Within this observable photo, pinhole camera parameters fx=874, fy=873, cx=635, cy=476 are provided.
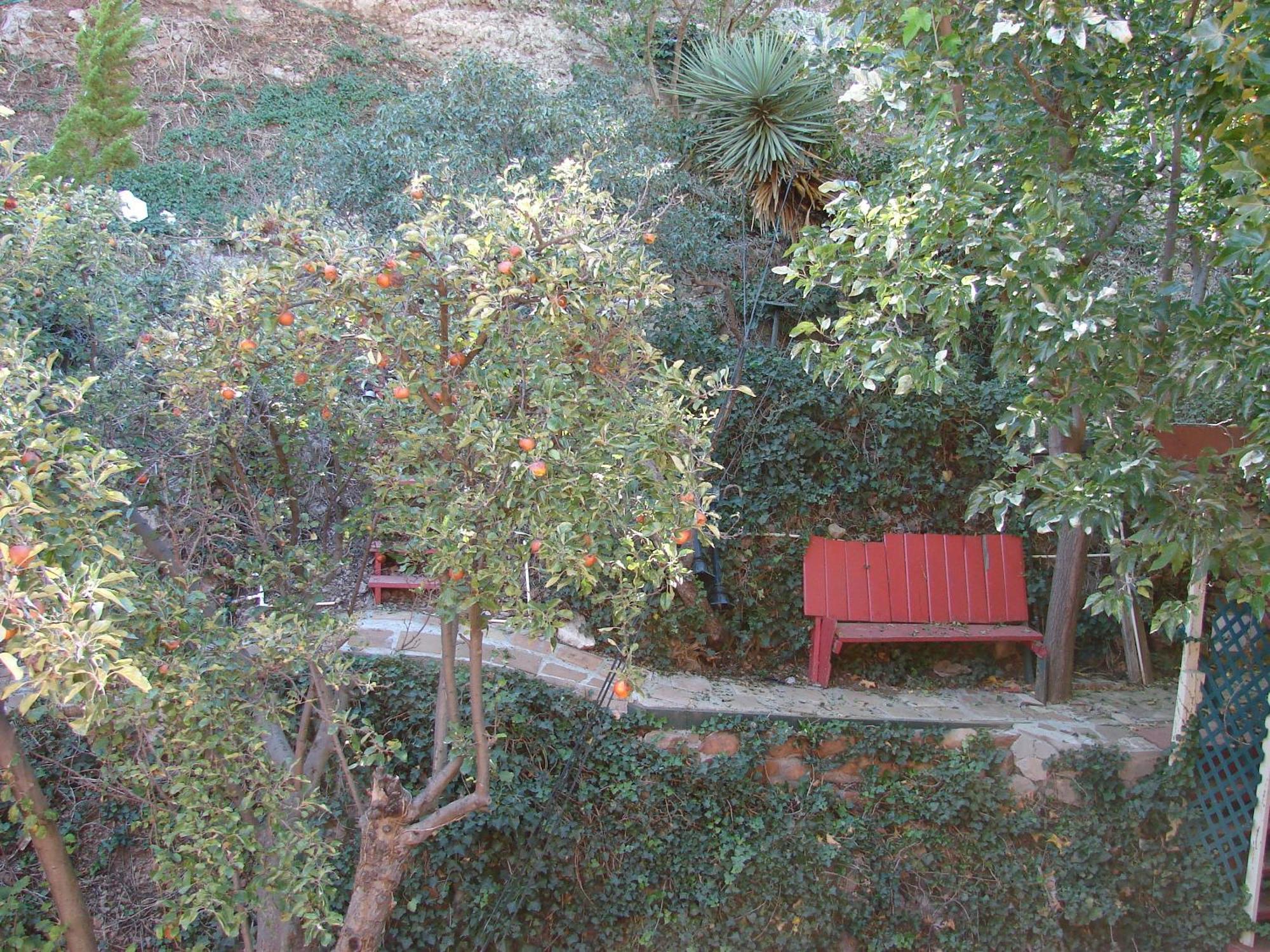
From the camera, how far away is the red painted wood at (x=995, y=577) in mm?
6035

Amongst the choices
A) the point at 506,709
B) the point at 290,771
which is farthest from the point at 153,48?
the point at 290,771

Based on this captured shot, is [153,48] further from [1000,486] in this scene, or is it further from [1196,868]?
[1196,868]

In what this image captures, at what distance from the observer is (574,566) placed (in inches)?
91.3

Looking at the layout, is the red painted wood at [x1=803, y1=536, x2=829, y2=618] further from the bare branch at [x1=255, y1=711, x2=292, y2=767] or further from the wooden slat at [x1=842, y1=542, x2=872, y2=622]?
the bare branch at [x1=255, y1=711, x2=292, y2=767]

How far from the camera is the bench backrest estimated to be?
586 centimetres

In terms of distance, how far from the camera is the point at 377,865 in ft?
9.23

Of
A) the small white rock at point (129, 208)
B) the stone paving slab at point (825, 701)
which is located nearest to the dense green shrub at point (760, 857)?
the stone paving slab at point (825, 701)

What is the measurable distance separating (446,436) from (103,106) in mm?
9168

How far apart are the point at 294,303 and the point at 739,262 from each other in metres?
5.15

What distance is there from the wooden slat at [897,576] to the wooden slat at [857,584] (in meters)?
0.18

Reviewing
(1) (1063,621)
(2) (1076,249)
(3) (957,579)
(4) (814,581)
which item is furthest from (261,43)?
→ (1) (1063,621)

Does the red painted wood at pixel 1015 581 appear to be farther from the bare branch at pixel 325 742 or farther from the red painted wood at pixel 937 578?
the bare branch at pixel 325 742

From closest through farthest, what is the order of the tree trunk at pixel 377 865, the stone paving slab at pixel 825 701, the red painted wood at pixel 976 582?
the tree trunk at pixel 377 865, the stone paving slab at pixel 825 701, the red painted wood at pixel 976 582

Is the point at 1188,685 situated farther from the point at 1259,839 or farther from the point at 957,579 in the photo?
the point at 957,579
